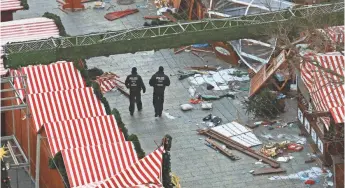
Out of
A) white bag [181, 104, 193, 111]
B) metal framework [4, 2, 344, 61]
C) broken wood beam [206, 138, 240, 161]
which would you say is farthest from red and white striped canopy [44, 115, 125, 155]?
white bag [181, 104, 193, 111]

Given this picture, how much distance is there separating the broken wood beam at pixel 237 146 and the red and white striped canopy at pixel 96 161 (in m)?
3.98

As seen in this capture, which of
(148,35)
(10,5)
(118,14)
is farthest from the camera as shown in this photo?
(118,14)

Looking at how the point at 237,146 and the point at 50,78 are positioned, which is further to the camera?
the point at 237,146

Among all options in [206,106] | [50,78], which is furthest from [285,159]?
[50,78]

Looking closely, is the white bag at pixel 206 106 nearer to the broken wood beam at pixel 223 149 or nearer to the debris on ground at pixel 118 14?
the broken wood beam at pixel 223 149

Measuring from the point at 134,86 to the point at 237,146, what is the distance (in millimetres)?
3169

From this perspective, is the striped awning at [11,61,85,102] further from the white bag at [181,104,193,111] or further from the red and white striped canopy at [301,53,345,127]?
the red and white striped canopy at [301,53,345,127]

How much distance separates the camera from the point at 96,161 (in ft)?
70.9

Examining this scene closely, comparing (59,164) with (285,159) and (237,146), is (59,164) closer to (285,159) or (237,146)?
(237,146)

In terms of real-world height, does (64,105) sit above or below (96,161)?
above

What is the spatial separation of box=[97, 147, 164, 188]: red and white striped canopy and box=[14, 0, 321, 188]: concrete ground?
276cm

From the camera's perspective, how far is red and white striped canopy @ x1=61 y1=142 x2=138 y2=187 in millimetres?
21438

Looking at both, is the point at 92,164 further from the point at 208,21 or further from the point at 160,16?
the point at 160,16

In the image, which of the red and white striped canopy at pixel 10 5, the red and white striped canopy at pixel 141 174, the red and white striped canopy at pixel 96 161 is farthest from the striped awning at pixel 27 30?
the red and white striped canopy at pixel 141 174
